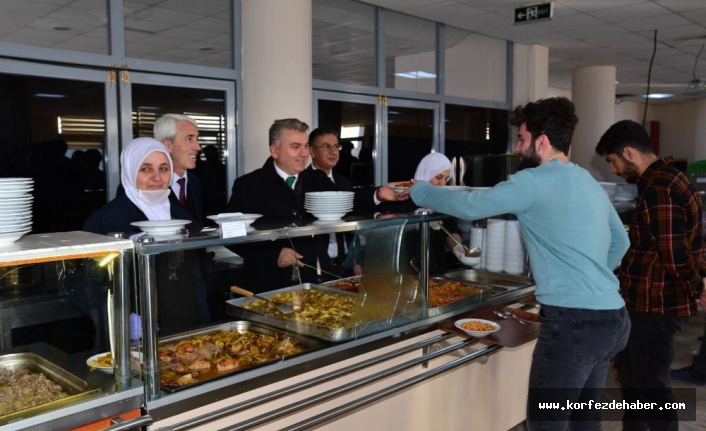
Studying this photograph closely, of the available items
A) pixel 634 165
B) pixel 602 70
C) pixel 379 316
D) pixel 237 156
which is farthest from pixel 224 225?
pixel 602 70

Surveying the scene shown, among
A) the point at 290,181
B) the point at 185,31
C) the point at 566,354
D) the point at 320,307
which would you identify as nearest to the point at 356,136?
the point at 185,31

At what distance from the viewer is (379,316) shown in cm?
234

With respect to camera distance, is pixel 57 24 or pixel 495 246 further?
pixel 57 24

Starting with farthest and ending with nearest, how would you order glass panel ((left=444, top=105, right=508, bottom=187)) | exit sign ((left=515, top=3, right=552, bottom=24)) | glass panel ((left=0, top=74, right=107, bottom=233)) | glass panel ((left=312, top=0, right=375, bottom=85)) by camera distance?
1. glass panel ((left=444, top=105, right=508, bottom=187))
2. glass panel ((left=312, top=0, right=375, bottom=85))
3. exit sign ((left=515, top=3, right=552, bottom=24))
4. glass panel ((left=0, top=74, right=107, bottom=233))

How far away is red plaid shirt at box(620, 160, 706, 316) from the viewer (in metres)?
2.67

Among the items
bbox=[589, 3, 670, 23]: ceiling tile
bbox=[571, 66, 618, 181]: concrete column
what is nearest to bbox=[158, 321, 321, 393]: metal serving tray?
bbox=[589, 3, 670, 23]: ceiling tile

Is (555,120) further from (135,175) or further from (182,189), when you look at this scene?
(182,189)

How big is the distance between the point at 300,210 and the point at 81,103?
208cm

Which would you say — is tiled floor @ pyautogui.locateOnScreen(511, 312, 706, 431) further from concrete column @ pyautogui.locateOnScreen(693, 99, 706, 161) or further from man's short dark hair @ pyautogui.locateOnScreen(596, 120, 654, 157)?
concrete column @ pyautogui.locateOnScreen(693, 99, 706, 161)

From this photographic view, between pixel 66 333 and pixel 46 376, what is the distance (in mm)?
136

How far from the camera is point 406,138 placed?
642 cm

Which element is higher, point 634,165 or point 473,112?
point 473,112

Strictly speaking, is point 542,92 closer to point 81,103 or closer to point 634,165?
point 634,165

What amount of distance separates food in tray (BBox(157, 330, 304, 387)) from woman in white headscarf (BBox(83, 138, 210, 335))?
0.26 ft
